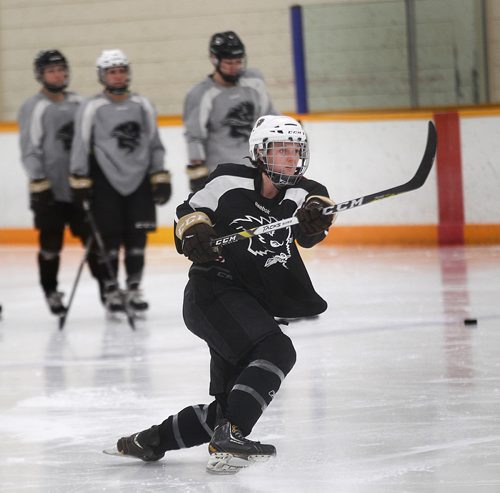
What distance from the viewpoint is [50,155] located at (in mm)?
6680

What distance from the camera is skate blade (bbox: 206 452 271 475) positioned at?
135 inches

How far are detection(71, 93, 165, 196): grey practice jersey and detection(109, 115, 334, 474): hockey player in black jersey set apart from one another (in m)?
2.84

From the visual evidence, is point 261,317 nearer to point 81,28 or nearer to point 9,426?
point 9,426

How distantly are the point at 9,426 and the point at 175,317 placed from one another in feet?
7.33

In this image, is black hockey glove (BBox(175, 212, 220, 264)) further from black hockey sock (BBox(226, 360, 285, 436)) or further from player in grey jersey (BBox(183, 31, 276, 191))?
player in grey jersey (BBox(183, 31, 276, 191))

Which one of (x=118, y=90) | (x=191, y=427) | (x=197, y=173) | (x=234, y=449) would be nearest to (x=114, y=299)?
(x=197, y=173)

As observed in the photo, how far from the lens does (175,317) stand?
6582 millimetres

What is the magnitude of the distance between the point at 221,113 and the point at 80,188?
77 cm

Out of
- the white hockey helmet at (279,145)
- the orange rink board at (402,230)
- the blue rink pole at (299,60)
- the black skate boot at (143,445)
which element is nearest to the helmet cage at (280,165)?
the white hockey helmet at (279,145)

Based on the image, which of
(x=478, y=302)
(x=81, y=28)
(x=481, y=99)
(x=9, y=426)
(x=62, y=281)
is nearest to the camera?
(x=9, y=426)

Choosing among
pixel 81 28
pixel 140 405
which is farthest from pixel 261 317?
pixel 81 28

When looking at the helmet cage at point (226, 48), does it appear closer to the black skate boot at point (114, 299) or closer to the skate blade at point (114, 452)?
the black skate boot at point (114, 299)

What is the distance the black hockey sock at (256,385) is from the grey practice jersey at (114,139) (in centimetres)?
310

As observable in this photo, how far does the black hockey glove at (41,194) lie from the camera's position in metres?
6.57
